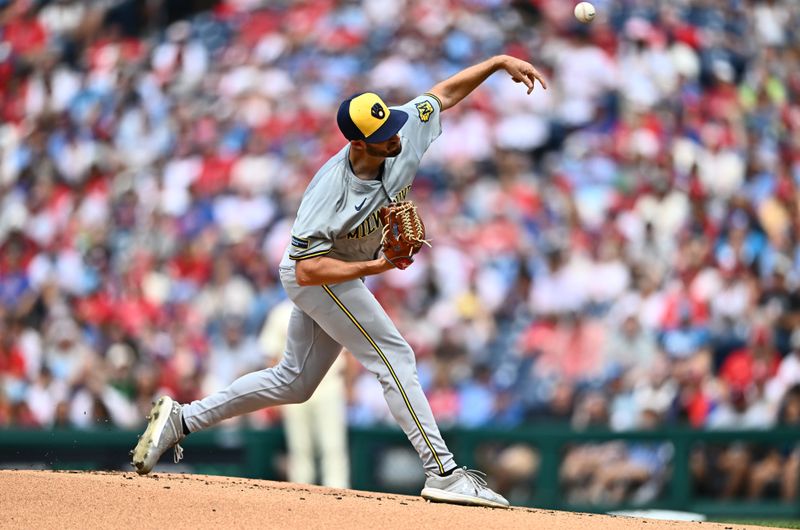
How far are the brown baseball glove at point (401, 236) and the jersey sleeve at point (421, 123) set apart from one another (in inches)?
16.5

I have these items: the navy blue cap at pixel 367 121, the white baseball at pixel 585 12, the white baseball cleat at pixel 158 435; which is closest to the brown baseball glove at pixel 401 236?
the navy blue cap at pixel 367 121

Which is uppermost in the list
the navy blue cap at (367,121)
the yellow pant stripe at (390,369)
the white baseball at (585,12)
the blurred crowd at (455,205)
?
the navy blue cap at (367,121)

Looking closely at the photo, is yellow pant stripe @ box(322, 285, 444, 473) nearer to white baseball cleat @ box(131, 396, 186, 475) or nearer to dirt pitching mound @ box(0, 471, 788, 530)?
dirt pitching mound @ box(0, 471, 788, 530)

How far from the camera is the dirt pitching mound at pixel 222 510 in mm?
4141

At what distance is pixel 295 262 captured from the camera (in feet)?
14.9

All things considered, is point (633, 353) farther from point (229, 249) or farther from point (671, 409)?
point (229, 249)

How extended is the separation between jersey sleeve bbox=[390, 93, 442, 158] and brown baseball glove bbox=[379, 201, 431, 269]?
Result: 1.38 ft

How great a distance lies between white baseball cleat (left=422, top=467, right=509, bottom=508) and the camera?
465cm

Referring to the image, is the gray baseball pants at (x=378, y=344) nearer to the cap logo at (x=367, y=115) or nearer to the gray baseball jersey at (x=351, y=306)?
the gray baseball jersey at (x=351, y=306)

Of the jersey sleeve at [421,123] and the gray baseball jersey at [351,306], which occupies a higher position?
the jersey sleeve at [421,123]

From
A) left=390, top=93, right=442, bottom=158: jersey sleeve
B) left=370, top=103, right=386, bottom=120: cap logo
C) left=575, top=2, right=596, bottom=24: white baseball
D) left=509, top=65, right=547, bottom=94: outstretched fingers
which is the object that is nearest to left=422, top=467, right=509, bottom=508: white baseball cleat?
left=390, top=93, right=442, bottom=158: jersey sleeve

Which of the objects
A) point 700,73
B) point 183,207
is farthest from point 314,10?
point 700,73

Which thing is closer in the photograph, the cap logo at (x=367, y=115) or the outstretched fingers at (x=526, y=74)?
the cap logo at (x=367, y=115)

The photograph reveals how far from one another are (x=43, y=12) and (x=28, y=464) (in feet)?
19.1
